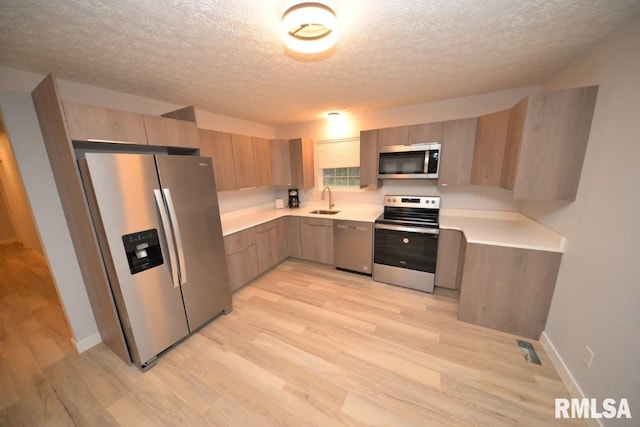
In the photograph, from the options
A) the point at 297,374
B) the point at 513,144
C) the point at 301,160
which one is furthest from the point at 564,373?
the point at 301,160

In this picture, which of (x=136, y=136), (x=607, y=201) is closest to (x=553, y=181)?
(x=607, y=201)

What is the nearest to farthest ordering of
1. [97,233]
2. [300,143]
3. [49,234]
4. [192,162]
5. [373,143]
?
[97,233], [49,234], [192,162], [373,143], [300,143]

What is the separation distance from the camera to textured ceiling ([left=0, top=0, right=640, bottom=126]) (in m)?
1.12

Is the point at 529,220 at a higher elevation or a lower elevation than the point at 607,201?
lower

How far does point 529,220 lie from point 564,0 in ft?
6.55

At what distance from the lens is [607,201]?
4.35 ft

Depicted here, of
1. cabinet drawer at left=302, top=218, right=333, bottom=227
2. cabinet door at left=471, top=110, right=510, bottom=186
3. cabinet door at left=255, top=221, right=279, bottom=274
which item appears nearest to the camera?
cabinet door at left=471, top=110, right=510, bottom=186

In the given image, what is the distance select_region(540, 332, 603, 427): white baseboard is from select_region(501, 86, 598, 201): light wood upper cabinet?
124cm

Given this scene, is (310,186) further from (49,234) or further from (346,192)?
(49,234)

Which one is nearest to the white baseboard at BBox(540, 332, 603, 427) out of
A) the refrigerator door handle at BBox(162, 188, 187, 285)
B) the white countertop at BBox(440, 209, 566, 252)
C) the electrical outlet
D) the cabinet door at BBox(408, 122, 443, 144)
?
the electrical outlet

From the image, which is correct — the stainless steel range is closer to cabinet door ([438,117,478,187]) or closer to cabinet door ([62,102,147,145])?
cabinet door ([438,117,478,187])

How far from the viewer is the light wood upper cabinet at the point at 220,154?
8.55 feet

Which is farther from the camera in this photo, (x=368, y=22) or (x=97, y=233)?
(x=97, y=233)

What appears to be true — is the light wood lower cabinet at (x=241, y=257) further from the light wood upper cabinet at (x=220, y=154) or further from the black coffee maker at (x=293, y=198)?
the black coffee maker at (x=293, y=198)
